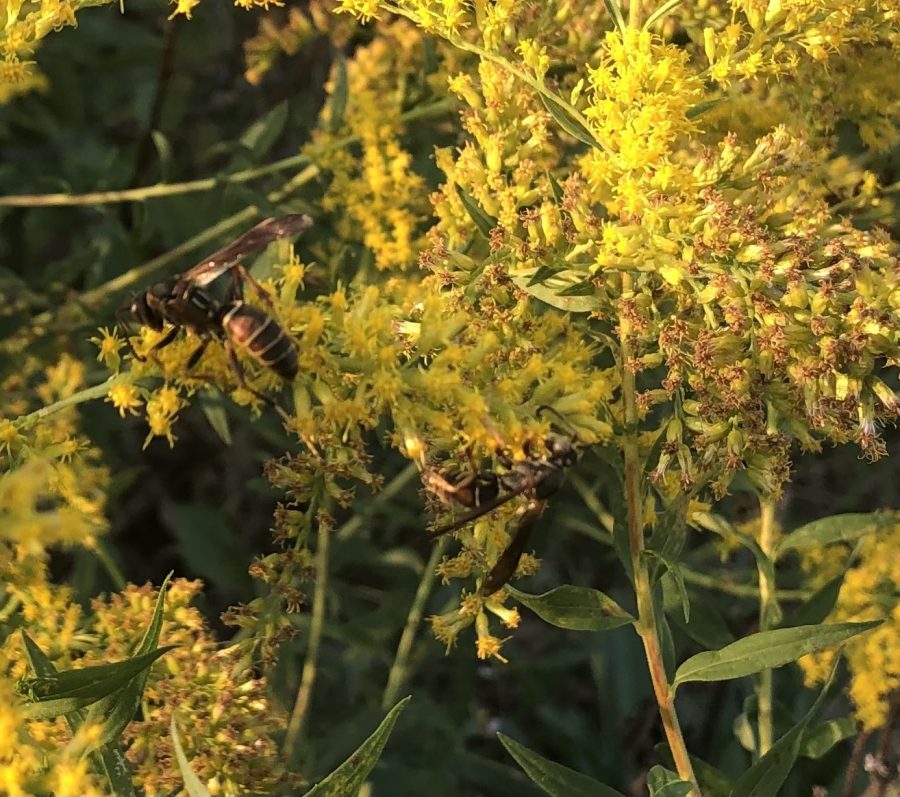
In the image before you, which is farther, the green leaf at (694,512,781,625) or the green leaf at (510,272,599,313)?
the green leaf at (694,512,781,625)

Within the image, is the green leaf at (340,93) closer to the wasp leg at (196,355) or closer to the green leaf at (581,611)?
the wasp leg at (196,355)

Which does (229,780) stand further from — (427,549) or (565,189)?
(427,549)

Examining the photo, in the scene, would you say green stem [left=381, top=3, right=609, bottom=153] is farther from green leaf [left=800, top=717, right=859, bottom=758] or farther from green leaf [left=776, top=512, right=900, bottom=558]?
green leaf [left=800, top=717, right=859, bottom=758]

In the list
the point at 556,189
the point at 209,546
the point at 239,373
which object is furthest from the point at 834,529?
the point at 209,546

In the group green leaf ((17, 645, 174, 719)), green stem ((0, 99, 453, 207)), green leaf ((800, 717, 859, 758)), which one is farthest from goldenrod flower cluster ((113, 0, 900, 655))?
green leaf ((800, 717, 859, 758))

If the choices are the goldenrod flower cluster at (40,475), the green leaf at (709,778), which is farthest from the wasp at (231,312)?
the green leaf at (709,778)

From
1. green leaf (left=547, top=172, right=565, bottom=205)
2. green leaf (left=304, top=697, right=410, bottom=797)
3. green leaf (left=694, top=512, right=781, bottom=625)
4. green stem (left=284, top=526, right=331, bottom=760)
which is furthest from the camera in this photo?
green stem (left=284, top=526, right=331, bottom=760)

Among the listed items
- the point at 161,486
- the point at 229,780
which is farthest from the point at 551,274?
the point at 161,486

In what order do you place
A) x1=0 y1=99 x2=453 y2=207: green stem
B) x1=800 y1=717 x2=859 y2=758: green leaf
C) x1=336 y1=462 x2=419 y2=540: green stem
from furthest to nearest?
x1=336 y1=462 x2=419 y2=540: green stem
x1=0 y1=99 x2=453 y2=207: green stem
x1=800 y1=717 x2=859 y2=758: green leaf

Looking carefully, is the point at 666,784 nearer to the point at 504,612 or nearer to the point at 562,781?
the point at 562,781
